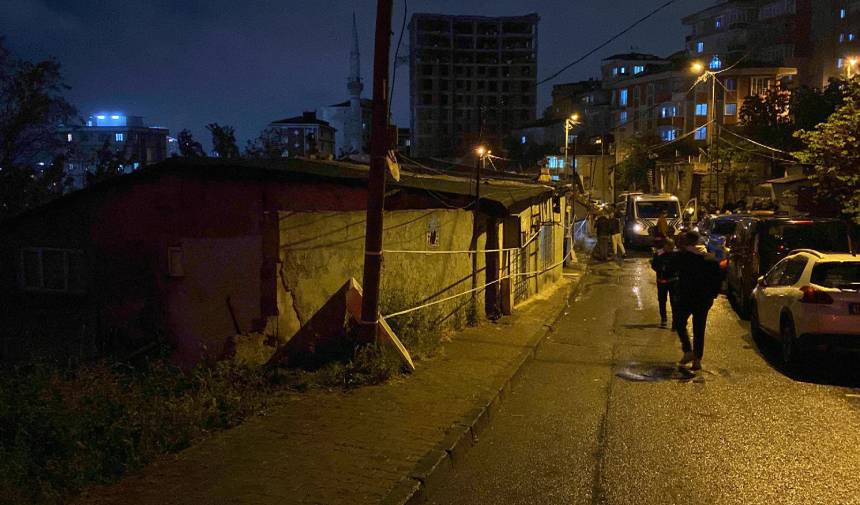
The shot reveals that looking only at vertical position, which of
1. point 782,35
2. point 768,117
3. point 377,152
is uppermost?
point 782,35

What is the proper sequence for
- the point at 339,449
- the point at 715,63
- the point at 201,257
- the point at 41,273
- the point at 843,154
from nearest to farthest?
the point at 339,449 → the point at 201,257 → the point at 41,273 → the point at 843,154 → the point at 715,63

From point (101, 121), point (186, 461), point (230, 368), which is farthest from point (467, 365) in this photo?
point (101, 121)

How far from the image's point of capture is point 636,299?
17.5 meters

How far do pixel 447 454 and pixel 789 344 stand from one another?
19.5 feet

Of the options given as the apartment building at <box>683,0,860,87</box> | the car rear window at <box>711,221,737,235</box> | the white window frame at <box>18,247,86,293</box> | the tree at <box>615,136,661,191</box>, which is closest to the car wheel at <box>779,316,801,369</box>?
the white window frame at <box>18,247,86,293</box>

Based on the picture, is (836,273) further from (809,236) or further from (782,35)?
(782,35)

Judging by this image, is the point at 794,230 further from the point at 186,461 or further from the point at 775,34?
the point at 775,34

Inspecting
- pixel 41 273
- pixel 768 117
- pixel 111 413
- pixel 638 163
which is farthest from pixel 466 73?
pixel 111 413

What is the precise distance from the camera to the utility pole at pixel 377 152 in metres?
7.89

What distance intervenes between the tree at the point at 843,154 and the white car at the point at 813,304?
465 centimetres

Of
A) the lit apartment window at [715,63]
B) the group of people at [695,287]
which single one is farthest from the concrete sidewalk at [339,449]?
the lit apartment window at [715,63]

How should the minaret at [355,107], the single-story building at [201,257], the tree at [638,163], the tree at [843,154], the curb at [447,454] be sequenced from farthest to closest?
1. the minaret at [355,107]
2. the tree at [638,163]
3. the tree at [843,154]
4. the single-story building at [201,257]
5. the curb at [447,454]

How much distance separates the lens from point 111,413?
5.83 m

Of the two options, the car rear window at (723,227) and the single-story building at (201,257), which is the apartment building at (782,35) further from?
the single-story building at (201,257)
